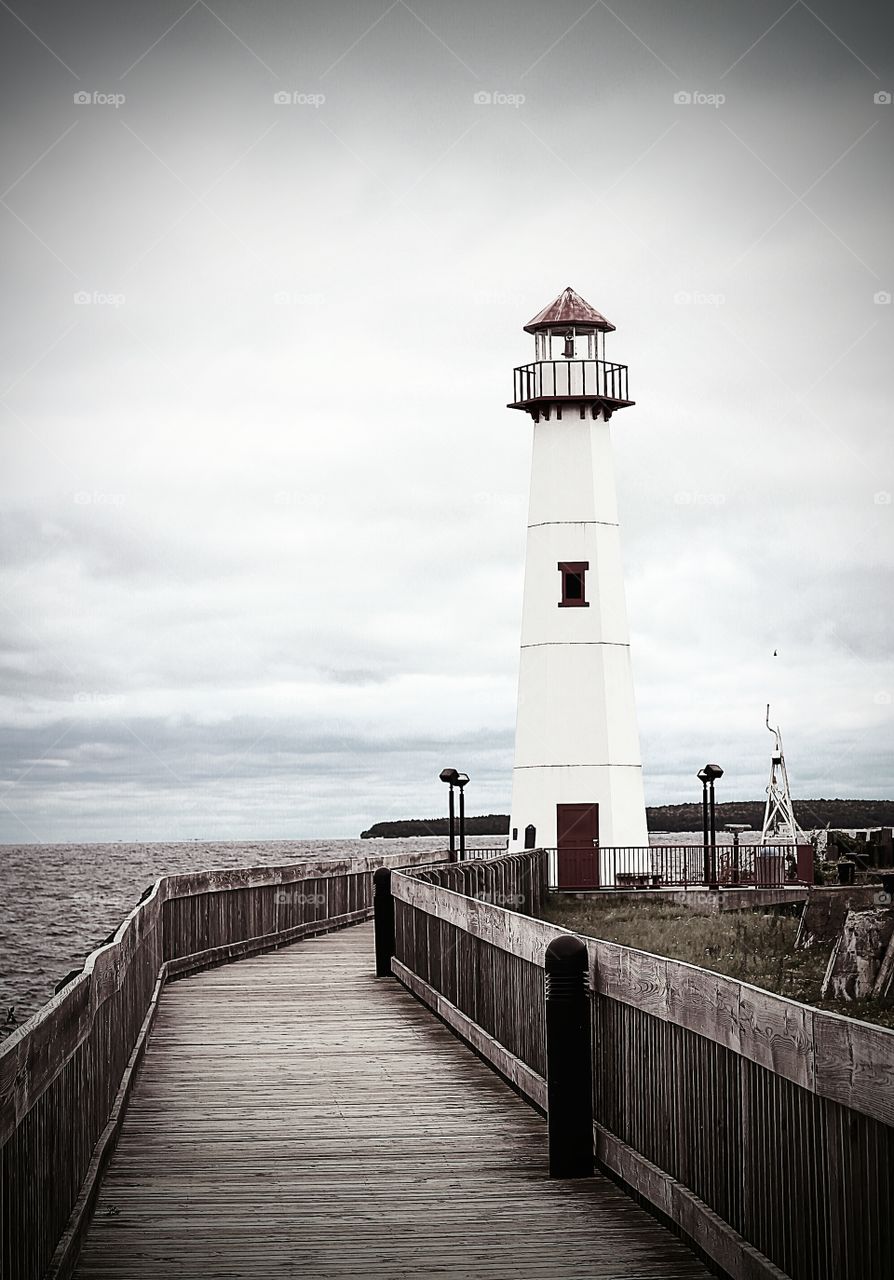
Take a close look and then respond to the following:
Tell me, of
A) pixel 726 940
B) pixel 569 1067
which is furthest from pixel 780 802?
pixel 569 1067

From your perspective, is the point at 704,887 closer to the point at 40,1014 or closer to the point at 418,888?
the point at 418,888

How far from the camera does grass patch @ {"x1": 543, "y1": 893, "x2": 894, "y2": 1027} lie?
19.4 meters

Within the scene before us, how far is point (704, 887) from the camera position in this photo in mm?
42562

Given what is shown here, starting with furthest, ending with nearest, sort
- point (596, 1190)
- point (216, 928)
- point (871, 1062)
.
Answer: point (216, 928) < point (596, 1190) < point (871, 1062)

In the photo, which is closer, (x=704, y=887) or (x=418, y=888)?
(x=418, y=888)

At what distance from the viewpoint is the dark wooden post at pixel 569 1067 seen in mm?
8836

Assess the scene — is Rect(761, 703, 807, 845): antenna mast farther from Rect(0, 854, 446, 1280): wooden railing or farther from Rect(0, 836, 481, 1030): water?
Rect(0, 854, 446, 1280): wooden railing

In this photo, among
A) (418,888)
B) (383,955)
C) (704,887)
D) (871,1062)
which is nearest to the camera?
(871,1062)

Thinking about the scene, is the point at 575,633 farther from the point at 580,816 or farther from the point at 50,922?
the point at 50,922

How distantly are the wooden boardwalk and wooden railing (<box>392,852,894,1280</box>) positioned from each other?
34 centimetres

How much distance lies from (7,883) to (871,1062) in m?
107

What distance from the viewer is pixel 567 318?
145 ft

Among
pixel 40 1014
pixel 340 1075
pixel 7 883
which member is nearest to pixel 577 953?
pixel 40 1014

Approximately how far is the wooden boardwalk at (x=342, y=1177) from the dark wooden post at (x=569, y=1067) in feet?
0.62
